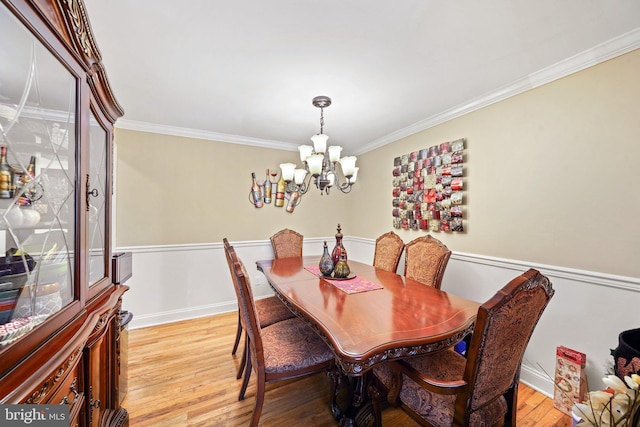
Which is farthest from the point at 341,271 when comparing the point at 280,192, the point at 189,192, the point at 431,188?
the point at 189,192

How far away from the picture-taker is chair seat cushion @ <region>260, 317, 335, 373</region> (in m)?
1.44

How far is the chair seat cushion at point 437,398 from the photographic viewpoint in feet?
3.56

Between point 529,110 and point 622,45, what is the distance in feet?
1.78

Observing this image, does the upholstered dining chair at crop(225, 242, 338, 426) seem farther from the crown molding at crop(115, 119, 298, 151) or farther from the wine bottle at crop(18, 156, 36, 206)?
the crown molding at crop(115, 119, 298, 151)

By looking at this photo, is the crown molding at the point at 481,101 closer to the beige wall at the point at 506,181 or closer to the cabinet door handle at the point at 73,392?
the beige wall at the point at 506,181

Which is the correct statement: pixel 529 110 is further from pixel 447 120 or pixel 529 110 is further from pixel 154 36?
pixel 154 36

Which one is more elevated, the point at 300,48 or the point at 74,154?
the point at 300,48

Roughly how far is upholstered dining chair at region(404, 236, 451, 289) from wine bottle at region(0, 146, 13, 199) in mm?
2357

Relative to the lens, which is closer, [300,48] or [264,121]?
[300,48]

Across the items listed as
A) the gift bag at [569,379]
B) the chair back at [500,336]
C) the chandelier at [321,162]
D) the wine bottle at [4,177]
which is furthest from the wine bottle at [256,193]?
the gift bag at [569,379]

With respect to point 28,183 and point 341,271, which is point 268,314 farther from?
point 28,183

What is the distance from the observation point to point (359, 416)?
150 cm

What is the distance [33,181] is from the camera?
0.75 meters

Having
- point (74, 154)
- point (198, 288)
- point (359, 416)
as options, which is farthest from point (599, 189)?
point (198, 288)
